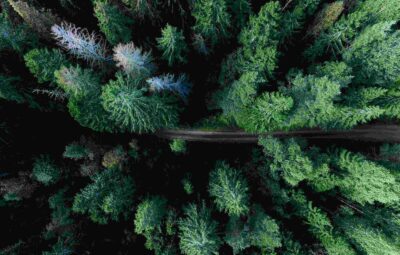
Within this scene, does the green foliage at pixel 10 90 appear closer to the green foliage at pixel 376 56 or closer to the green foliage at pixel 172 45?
the green foliage at pixel 172 45

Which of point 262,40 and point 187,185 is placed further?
point 187,185

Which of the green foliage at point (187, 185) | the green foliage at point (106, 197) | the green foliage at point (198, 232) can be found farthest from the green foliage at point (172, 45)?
the green foliage at point (198, 232)

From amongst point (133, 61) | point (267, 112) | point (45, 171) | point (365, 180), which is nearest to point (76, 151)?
point (45, 171)

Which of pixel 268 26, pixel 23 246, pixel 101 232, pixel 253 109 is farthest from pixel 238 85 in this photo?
pixel 23 246

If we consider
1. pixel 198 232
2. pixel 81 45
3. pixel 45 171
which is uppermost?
pixel 81 45

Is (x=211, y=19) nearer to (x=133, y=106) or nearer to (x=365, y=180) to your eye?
(x=133, y=106)

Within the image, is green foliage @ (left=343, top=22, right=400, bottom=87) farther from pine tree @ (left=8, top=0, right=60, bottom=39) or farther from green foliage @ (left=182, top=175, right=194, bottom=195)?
pine tree @ (left=8, top=0, right=60, bottom=39)

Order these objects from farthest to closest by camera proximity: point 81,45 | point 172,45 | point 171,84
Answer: point 171,84
point 172,45
point 81,45

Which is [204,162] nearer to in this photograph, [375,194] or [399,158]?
[375,194]
